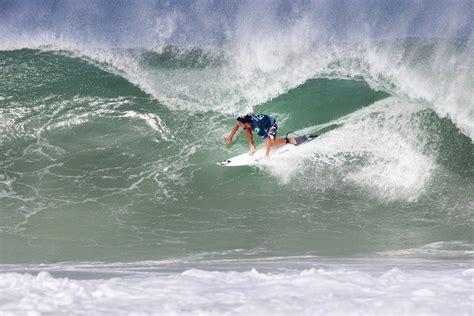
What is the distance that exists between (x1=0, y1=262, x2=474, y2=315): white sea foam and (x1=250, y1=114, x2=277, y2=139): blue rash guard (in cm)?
505

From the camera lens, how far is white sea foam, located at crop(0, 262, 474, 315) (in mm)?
4512

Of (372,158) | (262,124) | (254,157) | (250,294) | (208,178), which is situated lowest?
(250,294)

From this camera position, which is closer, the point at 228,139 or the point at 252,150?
the point at 252,150

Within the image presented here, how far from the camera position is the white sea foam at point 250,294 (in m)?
4.51

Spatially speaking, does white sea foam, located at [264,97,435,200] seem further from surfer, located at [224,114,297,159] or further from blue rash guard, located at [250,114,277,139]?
blue rash guard, located at [250,114,277,139]

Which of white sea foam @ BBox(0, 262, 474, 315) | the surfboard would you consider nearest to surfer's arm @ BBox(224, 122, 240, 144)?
the surfboard

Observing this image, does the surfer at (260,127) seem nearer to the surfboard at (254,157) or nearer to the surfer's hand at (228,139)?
the surfboard at (254,157)

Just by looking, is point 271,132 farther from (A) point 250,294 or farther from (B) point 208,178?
(A) point 250,294

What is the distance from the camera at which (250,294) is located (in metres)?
4.92

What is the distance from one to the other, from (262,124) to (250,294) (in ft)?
19.2

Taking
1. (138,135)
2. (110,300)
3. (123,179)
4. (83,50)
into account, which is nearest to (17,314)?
(110,300)

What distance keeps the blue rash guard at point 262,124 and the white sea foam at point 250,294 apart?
16.6 feet

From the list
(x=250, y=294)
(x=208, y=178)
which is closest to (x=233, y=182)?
(x=208, y=178)

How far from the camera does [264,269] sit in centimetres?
638
